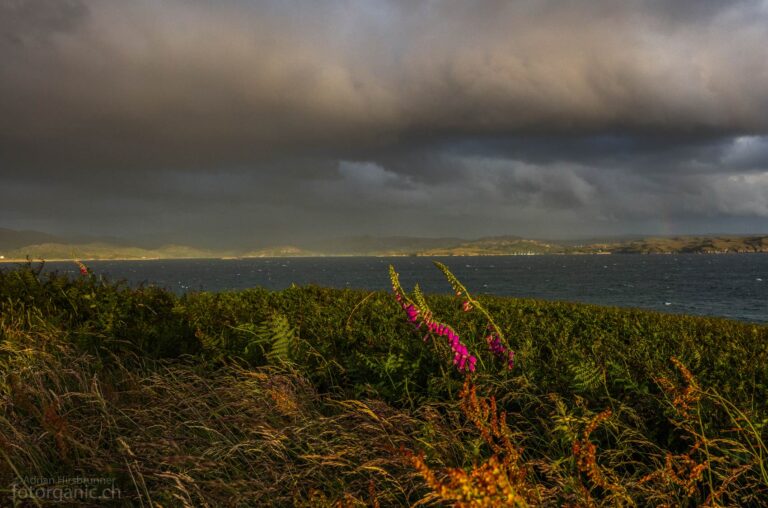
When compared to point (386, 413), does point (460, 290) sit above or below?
above

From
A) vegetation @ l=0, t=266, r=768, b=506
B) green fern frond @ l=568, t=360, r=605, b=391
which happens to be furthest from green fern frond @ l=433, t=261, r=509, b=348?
green fern frond @ l=568, t=360, r=605, b=391

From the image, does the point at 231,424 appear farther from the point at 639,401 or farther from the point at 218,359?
the point at 639,401

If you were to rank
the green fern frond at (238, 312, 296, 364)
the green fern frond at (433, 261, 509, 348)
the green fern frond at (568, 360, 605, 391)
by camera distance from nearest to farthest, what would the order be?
the green fern frond at (568, 360, 605, 391) < the green fern frond at (433, 261, 509, 348) < the green fern frond at (238, 312, 296, 364)

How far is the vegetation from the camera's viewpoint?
9.56 ft

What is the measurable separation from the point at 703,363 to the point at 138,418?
5732 millimetres

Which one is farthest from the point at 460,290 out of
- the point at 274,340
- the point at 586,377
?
the point at 274,340

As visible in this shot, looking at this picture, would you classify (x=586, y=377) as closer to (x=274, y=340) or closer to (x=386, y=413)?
(x=386, y=413)

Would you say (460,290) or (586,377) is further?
(460,290)

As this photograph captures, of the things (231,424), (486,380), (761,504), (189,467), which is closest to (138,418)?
(231,424)

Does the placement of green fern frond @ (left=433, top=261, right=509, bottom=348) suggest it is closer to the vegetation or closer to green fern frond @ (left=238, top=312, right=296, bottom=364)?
the vegetation

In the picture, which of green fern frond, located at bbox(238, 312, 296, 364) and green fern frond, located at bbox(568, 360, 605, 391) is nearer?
green fern frond, located at bbox(568, 360, 605, 391)

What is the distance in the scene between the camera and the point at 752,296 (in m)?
65.9

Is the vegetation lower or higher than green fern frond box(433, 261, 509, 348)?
lower

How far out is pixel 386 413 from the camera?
3.99m
